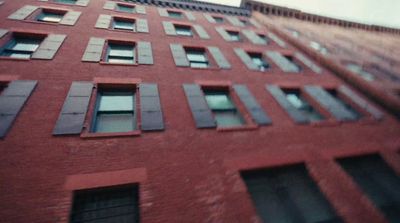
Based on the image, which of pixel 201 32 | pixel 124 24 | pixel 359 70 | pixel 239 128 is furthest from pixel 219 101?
pixel 359 70

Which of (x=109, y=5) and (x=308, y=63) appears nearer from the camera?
(x=308, y=63)

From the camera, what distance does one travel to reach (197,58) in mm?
11391

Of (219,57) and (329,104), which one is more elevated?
(219,57)

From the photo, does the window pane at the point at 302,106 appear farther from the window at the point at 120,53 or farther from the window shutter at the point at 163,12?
the window shutter at the point at 163,12

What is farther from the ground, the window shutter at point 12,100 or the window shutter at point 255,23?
the window shutter at point 255,23

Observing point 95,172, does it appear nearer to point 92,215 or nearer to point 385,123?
point 92,215

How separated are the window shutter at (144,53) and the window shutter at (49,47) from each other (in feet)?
9.51

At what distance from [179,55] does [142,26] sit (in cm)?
327

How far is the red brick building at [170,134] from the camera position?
5.09 meters

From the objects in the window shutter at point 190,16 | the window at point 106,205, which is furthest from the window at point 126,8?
the window at point 106,205

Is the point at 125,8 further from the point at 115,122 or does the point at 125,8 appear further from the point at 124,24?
the point at 115,122

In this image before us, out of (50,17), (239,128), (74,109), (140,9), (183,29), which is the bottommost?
(239,128)

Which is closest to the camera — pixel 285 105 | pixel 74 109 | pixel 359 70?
pixel 74 109

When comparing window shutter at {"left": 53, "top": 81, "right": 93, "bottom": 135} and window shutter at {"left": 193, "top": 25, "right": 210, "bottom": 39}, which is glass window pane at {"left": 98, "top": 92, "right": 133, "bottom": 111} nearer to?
window shutter at {"left": 53, "top": 81, "right": 93, "bottom": 135}
